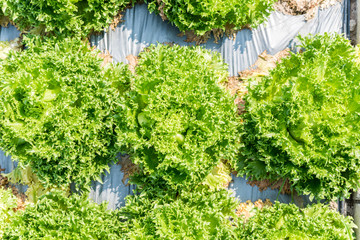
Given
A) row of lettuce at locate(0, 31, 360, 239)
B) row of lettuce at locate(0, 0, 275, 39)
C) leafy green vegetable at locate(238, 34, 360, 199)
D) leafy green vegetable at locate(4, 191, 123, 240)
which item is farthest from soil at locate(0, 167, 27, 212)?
leafy green vegetable at locate(238, 34, 360, 199)

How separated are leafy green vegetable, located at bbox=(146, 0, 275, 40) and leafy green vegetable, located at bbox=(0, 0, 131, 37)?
0.54m

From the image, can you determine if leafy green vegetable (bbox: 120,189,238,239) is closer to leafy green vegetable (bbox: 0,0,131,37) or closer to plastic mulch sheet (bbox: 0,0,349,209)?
plastic mulch sheet (bbox: 0,0,349,209)

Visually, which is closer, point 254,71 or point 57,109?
point 57,109

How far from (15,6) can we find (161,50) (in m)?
1.73

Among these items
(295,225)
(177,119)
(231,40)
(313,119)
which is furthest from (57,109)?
(295,225)

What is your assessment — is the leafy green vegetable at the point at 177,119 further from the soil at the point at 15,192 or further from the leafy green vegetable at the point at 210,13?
the soil at the point at 15,192

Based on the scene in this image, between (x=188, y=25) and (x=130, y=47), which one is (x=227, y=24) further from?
(x=130, y=47)

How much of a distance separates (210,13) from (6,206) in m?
3.20

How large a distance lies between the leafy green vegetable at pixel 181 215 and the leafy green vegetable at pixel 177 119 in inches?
10.0

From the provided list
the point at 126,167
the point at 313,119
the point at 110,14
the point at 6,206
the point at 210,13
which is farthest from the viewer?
the point at 126,167

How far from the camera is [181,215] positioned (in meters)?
3.48

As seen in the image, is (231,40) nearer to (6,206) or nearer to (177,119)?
(177,119)

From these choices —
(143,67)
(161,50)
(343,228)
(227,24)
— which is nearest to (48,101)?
(143,67)

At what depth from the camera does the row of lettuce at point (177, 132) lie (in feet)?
11.4
